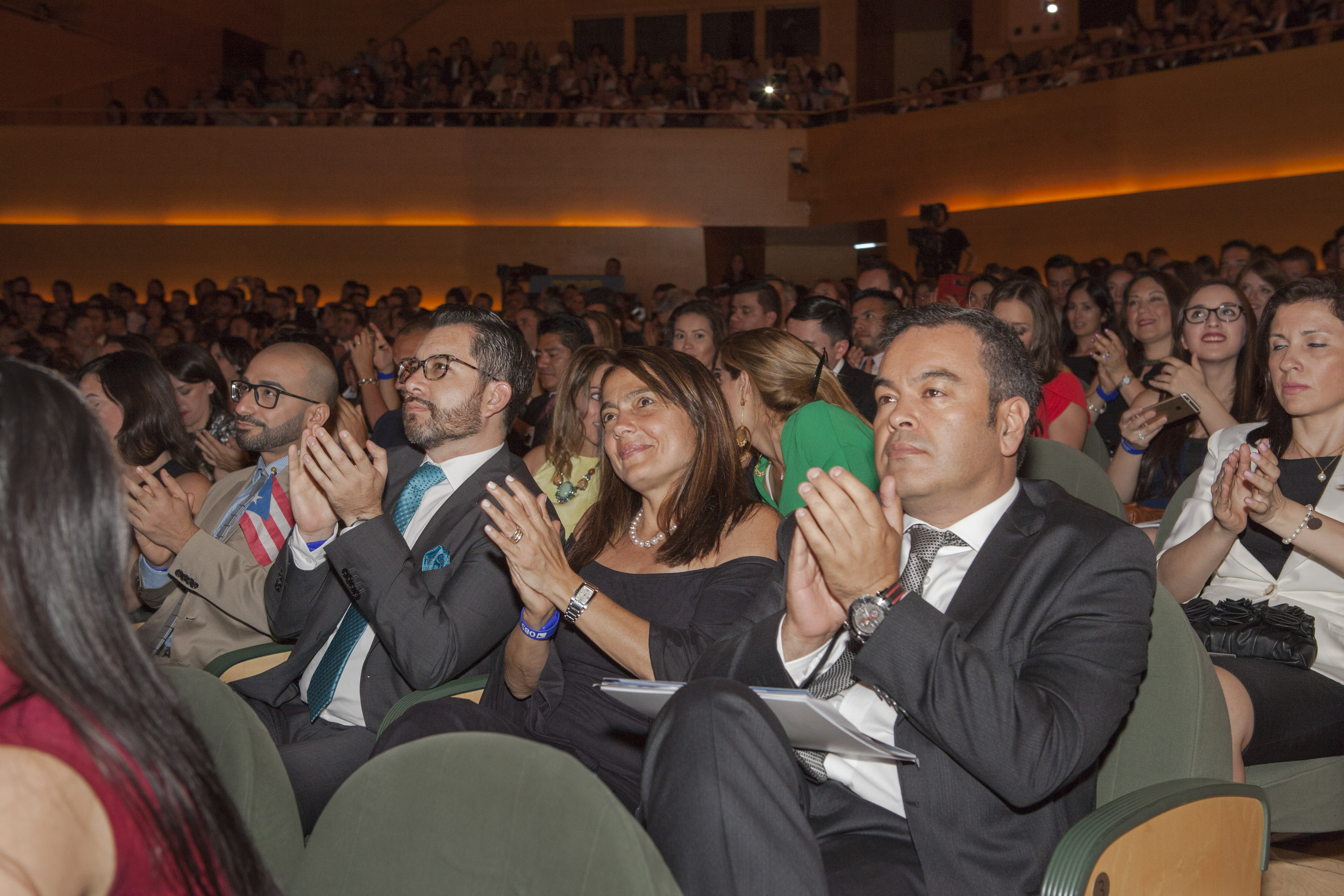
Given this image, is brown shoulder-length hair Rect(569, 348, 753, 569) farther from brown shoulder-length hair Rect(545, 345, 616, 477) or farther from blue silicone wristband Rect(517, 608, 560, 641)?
brown shoulder-length hair Rect(545, 345, 616, 477)

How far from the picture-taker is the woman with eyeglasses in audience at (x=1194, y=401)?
3143 mm

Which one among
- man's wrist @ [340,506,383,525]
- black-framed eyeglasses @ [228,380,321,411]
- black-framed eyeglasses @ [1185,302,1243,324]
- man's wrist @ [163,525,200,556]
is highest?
black-framed eyeglasses @ [1185,302,1243,324]

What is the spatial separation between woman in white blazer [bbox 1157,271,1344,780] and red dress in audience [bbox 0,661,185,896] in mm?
1705

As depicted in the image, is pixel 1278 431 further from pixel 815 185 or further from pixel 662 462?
pixel 815 185

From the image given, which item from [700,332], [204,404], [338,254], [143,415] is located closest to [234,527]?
[143,415]

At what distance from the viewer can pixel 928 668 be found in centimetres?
130

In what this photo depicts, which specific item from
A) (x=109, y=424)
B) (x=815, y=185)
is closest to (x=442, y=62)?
(x=815, y=185)

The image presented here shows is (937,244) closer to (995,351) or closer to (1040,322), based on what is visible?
(1040,322)

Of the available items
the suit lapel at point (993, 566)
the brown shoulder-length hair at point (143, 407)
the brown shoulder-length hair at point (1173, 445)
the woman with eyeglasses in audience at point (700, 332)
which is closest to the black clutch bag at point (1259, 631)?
the suit lapel at point (993, 566)

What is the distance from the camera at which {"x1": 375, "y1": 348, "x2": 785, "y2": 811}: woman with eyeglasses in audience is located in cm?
181

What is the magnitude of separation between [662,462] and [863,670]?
85 cm

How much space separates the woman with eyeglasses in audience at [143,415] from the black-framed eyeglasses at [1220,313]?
3051 millimetres

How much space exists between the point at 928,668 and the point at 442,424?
4.65 ft

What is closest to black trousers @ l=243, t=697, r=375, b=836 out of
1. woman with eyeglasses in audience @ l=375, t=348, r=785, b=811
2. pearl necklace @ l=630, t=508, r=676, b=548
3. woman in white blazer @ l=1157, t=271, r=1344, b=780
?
woman with eyeglasses in audience @ l=375, t=348, r=785, b=811
